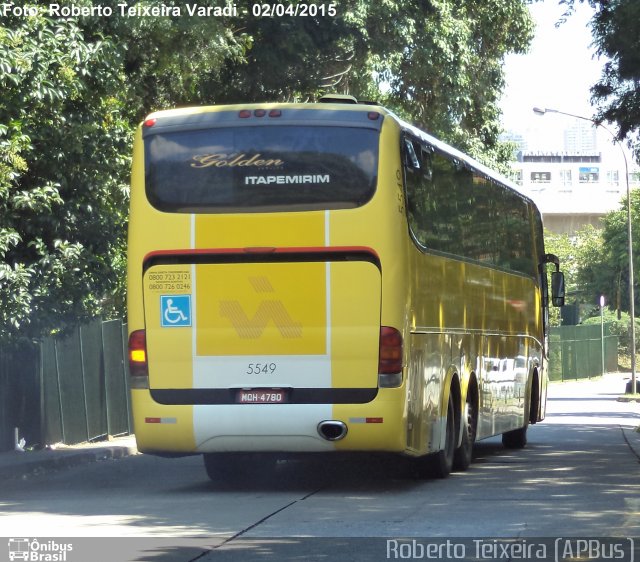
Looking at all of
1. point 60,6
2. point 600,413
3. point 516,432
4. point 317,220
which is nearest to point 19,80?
point 60,6

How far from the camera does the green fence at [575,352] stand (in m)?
63.2

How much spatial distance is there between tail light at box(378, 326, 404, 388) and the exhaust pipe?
55cm

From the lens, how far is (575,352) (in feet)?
213

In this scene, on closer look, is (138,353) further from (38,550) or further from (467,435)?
(467,435)

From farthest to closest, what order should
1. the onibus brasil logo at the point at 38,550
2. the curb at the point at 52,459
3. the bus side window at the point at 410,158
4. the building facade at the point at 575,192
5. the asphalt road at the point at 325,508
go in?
the building facade at the point at 575,192 → the curb at the point at 52,459 → the bus side window at the point at 410,158 → the asphalt road at the point at 325,508 → the onibus brasil logo at the point at 38,550

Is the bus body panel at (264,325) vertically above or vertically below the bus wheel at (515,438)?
above

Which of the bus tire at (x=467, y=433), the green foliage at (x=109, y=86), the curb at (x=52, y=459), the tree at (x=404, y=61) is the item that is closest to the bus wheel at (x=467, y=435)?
the bus tire at (x=467, y=433)

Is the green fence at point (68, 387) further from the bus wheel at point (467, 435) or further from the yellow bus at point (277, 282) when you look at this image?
the bus wheel at point (467, 435)

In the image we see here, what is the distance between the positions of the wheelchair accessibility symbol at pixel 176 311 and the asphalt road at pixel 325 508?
1687 millimetres

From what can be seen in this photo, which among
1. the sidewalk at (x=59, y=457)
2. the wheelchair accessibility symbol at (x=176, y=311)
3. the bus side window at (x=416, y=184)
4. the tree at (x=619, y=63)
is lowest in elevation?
the sidewalk at (x=59, y=457)

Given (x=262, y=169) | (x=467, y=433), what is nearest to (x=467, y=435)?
(x=467, y=433)

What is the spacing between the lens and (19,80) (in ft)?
49.8

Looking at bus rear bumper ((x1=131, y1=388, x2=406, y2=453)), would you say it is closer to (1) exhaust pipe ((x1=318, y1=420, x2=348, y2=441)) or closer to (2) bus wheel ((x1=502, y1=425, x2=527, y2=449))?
(1) exhaust pipe ((x1=318, y1=420, x2=348, y2=441))

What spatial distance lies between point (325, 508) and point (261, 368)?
5.39 ft
